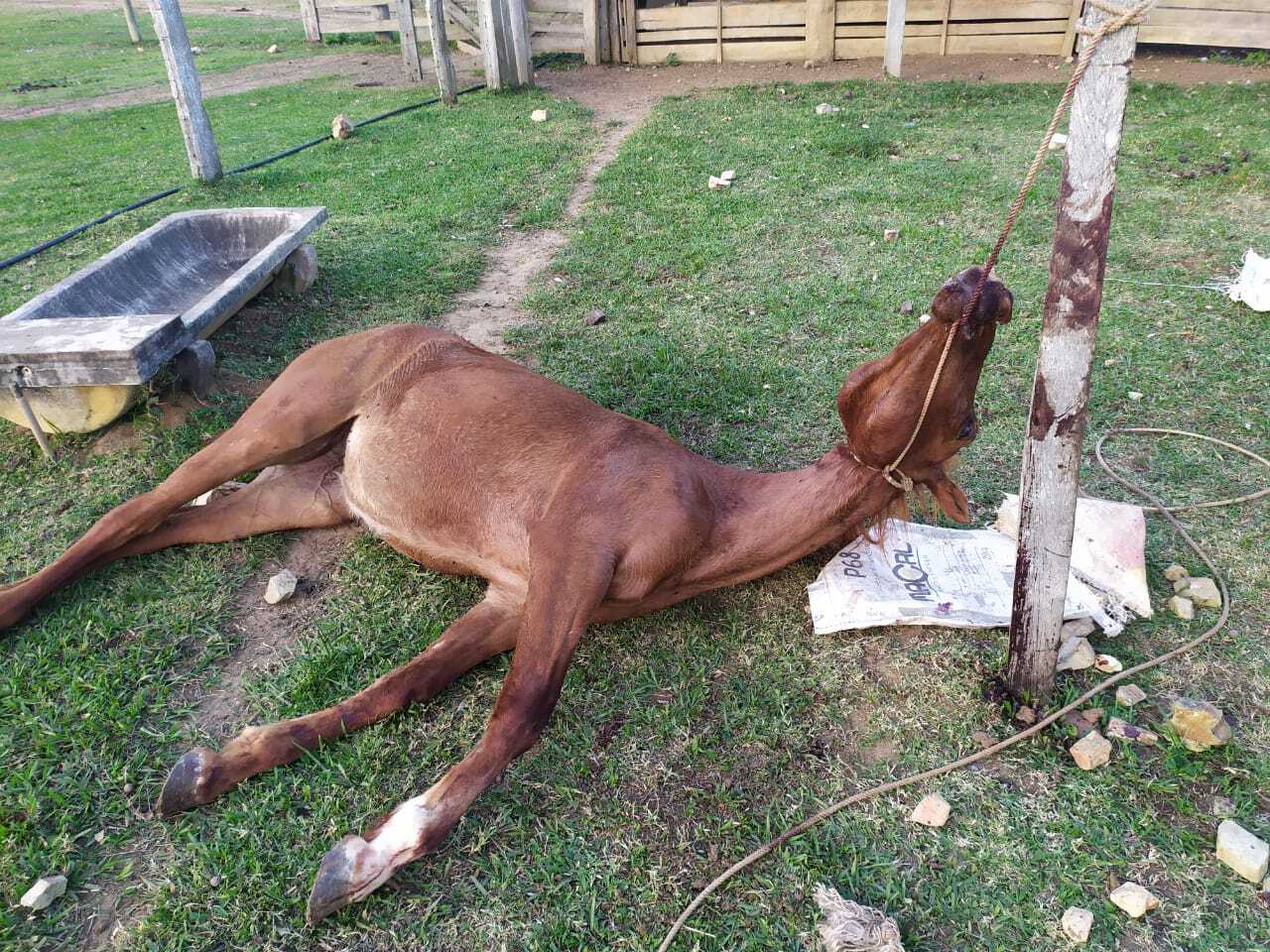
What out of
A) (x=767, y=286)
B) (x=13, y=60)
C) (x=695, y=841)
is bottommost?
(x=695, y=841)

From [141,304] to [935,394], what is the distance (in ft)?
15.1

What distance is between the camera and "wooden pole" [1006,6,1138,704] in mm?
2139

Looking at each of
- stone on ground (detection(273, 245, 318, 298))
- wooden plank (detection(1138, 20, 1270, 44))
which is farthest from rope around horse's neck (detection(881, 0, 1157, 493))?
wooden plank (detection(1138, 20, 1270, 44))

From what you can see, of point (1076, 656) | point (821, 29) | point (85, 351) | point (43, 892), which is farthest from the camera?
point (821, 29)

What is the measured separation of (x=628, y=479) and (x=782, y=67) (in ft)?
36.6

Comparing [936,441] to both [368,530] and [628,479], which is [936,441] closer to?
[628,479]

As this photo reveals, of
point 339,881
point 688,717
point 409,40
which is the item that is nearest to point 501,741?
point 339,881

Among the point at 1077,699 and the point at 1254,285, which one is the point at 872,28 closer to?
the point at 1254,285

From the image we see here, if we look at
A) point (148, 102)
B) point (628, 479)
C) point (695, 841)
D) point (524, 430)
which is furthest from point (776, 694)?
point (148, 102)

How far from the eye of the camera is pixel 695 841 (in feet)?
7.86

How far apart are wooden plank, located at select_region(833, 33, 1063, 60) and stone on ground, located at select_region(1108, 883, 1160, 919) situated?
1198 cm

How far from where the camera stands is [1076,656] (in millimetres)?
2828

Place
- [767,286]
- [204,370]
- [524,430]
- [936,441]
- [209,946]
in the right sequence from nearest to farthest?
[209,946] < [936,441] < [524,430] < [204,370] < [767,286]

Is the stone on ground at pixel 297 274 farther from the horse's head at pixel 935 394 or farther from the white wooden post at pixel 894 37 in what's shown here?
the white wooden post at pixel 894 37
